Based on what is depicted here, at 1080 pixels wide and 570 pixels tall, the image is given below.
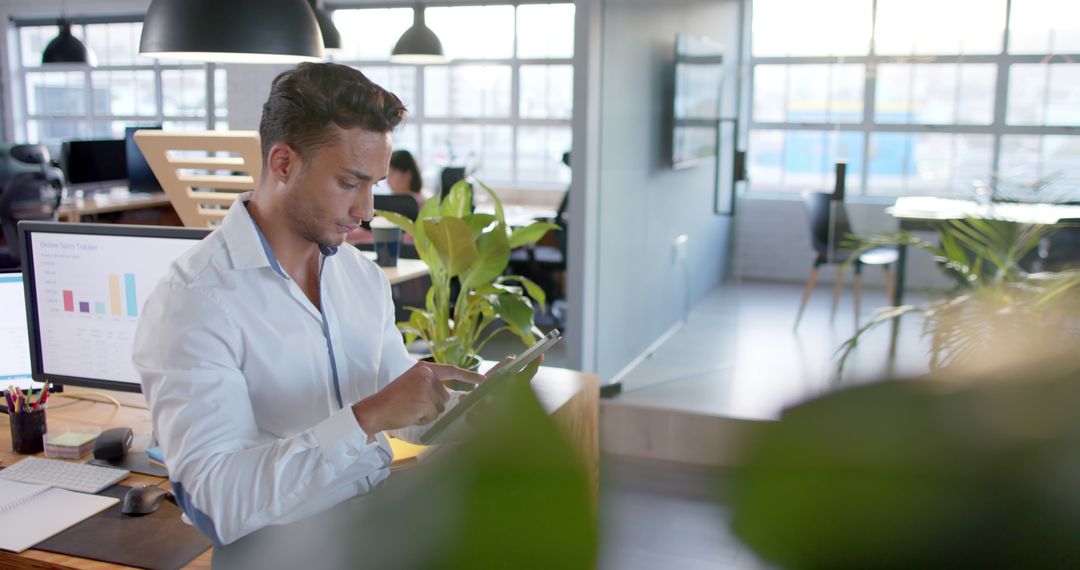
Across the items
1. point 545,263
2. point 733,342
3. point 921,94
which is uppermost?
point 921,94

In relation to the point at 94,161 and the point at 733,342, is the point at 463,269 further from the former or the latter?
the point at 94,161

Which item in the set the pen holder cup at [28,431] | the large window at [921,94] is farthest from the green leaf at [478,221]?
the large window at [921,94]

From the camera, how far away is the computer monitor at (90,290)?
1.80m

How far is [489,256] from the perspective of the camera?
2.59m

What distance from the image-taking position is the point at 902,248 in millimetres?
3828

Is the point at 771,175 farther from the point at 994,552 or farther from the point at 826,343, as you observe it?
the point at 994,552

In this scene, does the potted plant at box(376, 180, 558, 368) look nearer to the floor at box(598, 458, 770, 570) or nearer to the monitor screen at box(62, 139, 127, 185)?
the floor at box(598, 458, 770, 570)

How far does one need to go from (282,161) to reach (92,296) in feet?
2.00

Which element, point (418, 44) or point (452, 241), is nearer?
point (452, 241)

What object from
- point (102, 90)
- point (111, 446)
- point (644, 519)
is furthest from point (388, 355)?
point (102, 90)

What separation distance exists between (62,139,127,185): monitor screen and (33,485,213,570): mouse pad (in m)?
6.83

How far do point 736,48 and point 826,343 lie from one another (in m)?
1.32

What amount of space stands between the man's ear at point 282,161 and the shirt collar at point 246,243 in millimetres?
78

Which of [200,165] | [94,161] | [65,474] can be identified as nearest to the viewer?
[65,474]
